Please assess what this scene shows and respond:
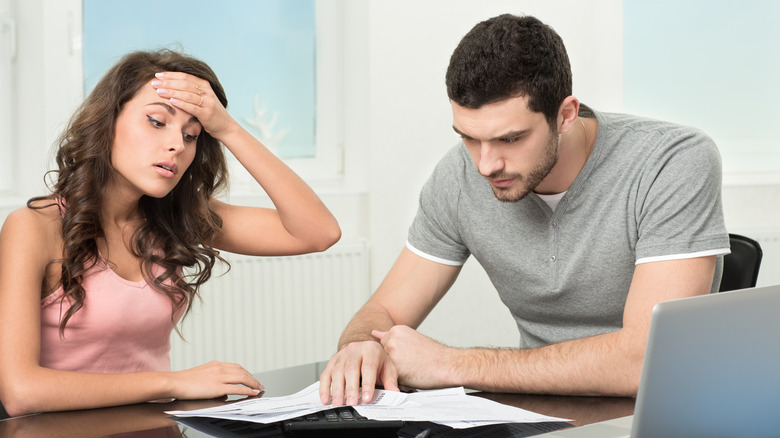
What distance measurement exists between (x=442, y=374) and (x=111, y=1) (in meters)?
2.38

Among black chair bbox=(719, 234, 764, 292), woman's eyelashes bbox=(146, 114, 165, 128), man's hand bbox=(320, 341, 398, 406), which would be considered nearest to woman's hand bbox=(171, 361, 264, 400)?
man's hand bbox=(320, 341, 398, 406)

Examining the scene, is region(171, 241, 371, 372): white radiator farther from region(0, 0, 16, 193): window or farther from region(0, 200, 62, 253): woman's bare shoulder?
region(0, 200, 62, 253): woman's bare shoulder

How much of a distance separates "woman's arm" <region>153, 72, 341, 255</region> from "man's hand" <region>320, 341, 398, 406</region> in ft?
1.72

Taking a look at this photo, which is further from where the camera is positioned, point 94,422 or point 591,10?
point 591,10

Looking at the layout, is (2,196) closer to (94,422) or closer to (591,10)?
(94,422)

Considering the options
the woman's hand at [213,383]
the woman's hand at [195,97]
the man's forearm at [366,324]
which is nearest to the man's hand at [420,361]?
the man's forearm at [366,324]

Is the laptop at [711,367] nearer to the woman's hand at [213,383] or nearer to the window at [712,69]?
the woman's hand at [213,383]

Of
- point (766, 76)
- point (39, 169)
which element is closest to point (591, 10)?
point (766, 76)

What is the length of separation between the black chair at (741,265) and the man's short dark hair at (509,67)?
0.56m

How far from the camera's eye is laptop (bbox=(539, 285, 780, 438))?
85 centimetres

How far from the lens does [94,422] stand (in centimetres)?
118

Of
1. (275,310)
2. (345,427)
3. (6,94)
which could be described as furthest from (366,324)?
(6,94)

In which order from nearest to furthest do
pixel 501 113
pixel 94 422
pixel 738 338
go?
pixel 738 338 → pixel 94 422 → pixel 501 113

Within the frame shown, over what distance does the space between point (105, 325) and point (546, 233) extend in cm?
94
